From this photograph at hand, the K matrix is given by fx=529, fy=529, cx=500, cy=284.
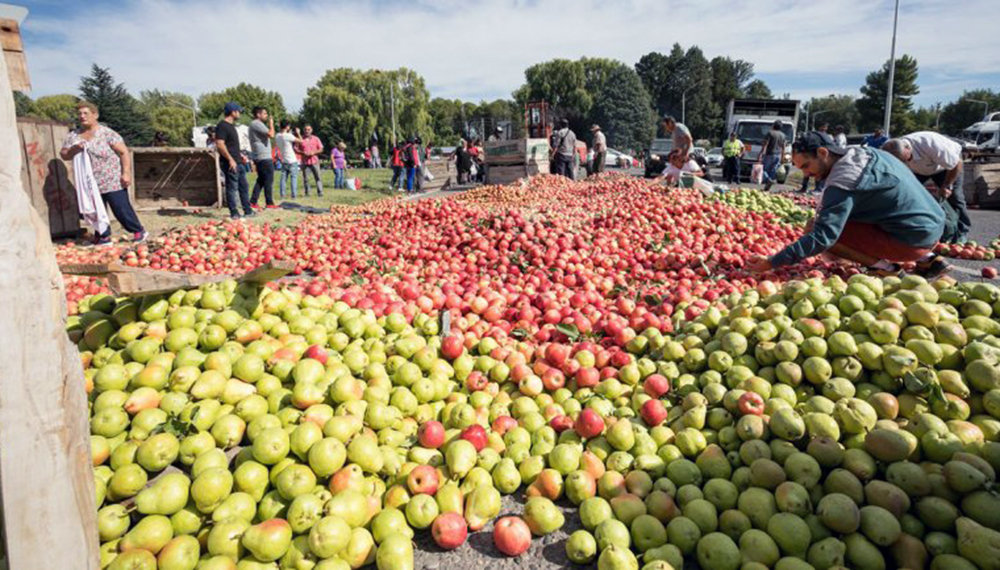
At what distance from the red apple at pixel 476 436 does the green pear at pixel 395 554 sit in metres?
0.73

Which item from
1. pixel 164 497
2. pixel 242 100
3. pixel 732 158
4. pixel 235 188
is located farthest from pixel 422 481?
pixel 242 100

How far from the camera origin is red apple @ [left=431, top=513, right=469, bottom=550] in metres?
2.46

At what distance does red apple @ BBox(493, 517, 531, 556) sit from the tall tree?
2520 inches

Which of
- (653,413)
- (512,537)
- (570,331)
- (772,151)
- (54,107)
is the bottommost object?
(512,537)

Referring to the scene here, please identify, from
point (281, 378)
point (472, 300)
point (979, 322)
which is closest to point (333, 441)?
point (281, 378)

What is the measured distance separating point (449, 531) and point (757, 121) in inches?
1019

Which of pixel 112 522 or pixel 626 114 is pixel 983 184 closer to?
pixel 112 522

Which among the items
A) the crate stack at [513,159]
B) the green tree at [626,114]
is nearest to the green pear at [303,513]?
the crate stack at [513,159]

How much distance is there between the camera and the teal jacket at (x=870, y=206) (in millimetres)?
4766

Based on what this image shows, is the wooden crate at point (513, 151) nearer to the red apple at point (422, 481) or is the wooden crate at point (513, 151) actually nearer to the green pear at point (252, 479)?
the red apple at point (422, 481)

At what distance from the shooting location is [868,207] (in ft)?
16.4

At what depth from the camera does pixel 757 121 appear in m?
23.8

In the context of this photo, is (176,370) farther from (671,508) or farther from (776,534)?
(776,534)

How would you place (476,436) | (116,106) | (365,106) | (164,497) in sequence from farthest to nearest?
1. (365,106)
2. (116,106)
3. (476,436)
4. (164,497)
